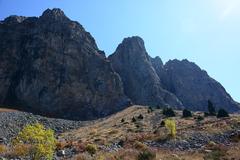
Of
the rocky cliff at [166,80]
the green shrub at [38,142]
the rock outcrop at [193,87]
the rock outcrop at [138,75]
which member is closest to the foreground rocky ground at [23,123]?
the rock outcrop at [138,75]

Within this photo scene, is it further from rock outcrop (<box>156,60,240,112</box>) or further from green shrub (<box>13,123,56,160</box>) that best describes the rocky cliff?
green shrub (<box>13,123,56,160</box>)

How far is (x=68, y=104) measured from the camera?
125688mm

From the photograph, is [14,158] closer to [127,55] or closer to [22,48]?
[22,48]

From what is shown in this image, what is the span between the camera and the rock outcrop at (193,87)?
16300 centimetres

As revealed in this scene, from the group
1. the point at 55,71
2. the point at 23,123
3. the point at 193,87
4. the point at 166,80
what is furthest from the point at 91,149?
the point at 166,80

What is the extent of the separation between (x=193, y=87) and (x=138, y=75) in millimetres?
26940

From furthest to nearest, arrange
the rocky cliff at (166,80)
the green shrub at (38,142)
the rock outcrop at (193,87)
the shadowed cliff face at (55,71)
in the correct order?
the rock outcrop at (193,87) → the rocky cliff at (166,80) → the shadowed cliff face at (55,71) → the green shrub at (38,142)

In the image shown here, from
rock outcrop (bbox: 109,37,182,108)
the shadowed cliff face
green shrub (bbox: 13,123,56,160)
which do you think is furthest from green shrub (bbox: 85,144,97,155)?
rock outcrop (bbox: 109,37,182,108)

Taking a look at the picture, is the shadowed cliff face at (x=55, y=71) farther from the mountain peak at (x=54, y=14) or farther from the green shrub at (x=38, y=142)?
the green shrub at (x=38, y=142)

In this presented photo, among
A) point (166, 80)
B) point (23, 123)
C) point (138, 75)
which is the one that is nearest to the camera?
point (23, 123)

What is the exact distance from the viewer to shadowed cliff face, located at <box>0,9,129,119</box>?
124250 mm

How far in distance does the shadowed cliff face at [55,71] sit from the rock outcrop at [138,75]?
58.6 ft

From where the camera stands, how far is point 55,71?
430ft

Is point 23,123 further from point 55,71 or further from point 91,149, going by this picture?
point 91,149
